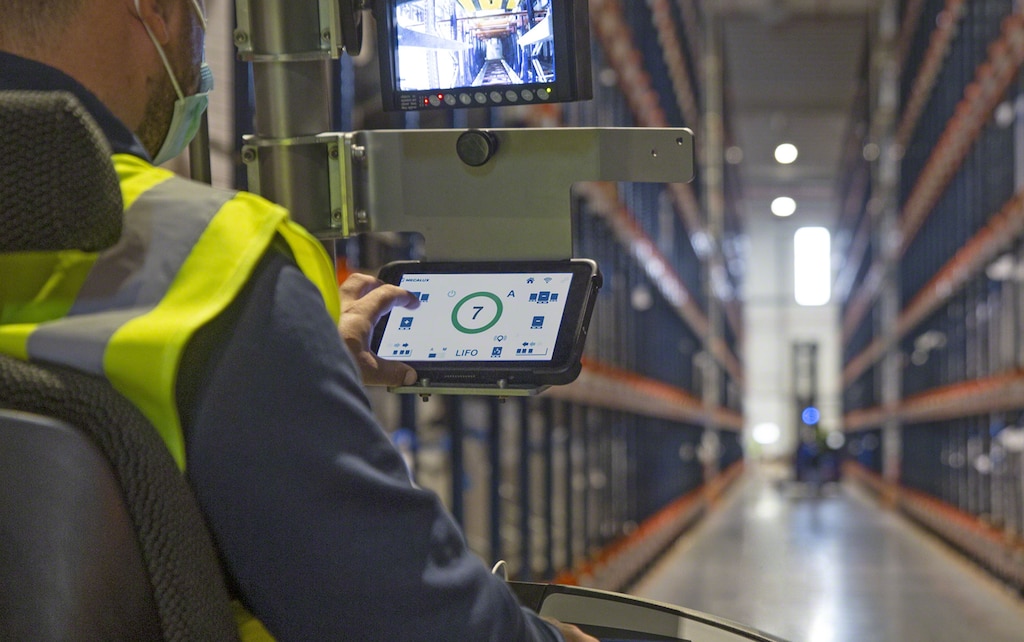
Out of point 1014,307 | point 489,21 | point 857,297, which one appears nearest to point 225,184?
point 489,21

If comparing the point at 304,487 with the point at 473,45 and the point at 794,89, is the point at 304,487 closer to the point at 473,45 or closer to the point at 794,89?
the point at 473,45

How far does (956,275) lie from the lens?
1075cm

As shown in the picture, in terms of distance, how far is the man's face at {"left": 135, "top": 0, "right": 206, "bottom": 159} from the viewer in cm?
137

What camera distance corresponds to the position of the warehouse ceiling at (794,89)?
67.0 ft

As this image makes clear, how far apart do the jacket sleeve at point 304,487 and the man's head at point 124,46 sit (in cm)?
36

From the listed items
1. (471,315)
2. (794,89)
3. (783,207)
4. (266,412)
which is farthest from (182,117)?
(783,207)

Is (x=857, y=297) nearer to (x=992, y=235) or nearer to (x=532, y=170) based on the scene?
(x=992, y=235)

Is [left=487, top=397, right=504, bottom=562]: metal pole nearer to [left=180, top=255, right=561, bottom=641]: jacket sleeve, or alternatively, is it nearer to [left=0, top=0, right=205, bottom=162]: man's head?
[left=0, top=0, right=205, bottom=162]: man's head

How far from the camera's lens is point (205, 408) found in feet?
3.31

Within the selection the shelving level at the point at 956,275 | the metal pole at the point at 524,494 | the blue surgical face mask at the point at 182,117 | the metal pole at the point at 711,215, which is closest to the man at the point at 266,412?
the blue surgical face mask at the point at 182,117

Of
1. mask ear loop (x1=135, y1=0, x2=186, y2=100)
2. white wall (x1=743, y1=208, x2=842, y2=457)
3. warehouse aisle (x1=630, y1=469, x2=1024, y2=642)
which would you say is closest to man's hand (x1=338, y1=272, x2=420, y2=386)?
mask ear loop (x1=135, y1=0, x2=186, y2=100)

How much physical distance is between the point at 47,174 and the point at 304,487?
33 cm

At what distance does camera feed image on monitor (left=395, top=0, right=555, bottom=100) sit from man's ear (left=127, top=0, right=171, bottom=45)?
366mm

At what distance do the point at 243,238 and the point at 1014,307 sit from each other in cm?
805
